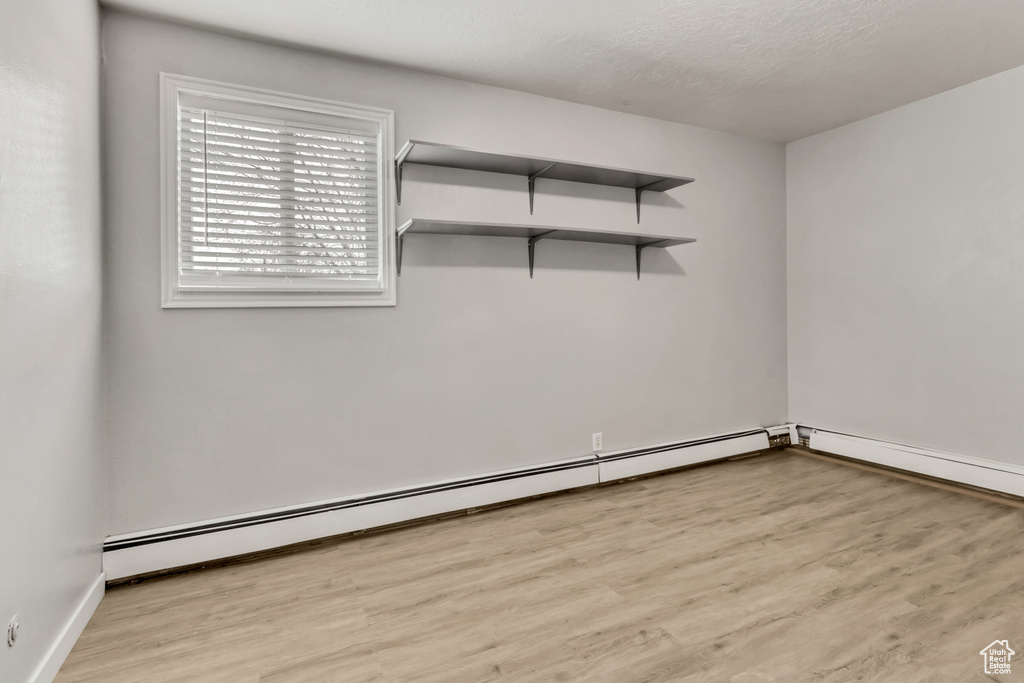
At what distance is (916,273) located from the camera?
3.58m

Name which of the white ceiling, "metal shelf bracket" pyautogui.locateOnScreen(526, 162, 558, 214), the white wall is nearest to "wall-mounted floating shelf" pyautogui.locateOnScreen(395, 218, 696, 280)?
"metal shelf bracket" pyautogui.locateOnScreen(526, 162, 558, 214)

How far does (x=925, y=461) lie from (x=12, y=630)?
4649 millimetres

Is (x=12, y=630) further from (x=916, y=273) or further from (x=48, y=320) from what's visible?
(x=916, y=273)

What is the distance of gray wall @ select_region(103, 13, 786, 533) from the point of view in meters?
2.35

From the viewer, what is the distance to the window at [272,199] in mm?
2414

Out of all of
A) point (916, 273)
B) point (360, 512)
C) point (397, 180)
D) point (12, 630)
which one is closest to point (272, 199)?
point (397, 180)

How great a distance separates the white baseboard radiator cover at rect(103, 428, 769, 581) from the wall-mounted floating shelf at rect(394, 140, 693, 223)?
65.8 inches

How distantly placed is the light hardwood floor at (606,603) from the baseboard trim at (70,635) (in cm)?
4

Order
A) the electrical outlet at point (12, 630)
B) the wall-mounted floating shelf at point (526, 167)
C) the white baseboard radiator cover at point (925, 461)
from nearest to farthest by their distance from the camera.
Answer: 1. the electrical outlet at point (12, 630)
2. the wall-mounted floating shelf at point (526, 167)
3. the white baseboard radiator cover at point (925, 461)

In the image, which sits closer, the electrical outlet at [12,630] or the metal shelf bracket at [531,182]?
the electrical outlet at [12,630]

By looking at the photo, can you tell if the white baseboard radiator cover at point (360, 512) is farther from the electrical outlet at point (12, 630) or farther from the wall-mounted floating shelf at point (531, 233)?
the wall-mounted floating shelf at point (531, 233)

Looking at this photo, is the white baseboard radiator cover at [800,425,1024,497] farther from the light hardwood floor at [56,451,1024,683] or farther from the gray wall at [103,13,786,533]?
the gray wall at [103,13,786,533]

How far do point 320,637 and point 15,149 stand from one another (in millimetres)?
1794

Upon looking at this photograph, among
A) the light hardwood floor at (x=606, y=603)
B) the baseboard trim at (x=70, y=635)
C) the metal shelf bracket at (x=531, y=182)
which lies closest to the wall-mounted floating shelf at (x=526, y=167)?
the metal shelf bracket at (x=531, y=182)
